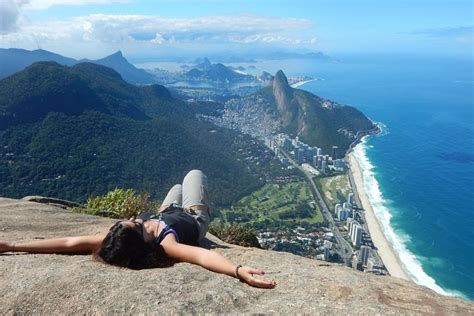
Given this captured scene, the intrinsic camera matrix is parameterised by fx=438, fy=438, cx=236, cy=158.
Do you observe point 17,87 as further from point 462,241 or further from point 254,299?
point 254,299

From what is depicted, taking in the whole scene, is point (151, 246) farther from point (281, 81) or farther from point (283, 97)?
point (281, 81)

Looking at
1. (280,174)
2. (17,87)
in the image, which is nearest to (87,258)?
(17,87)

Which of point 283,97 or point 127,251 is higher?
point 127,251

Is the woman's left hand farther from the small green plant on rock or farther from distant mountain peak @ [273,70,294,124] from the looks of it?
distant mountain peak @ [273,70,294,124]

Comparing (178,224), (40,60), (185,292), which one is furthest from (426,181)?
(40,60)

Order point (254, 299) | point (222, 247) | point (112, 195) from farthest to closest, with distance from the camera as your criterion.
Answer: point (112, 195)
point (222, 247)
point (254, 299)
